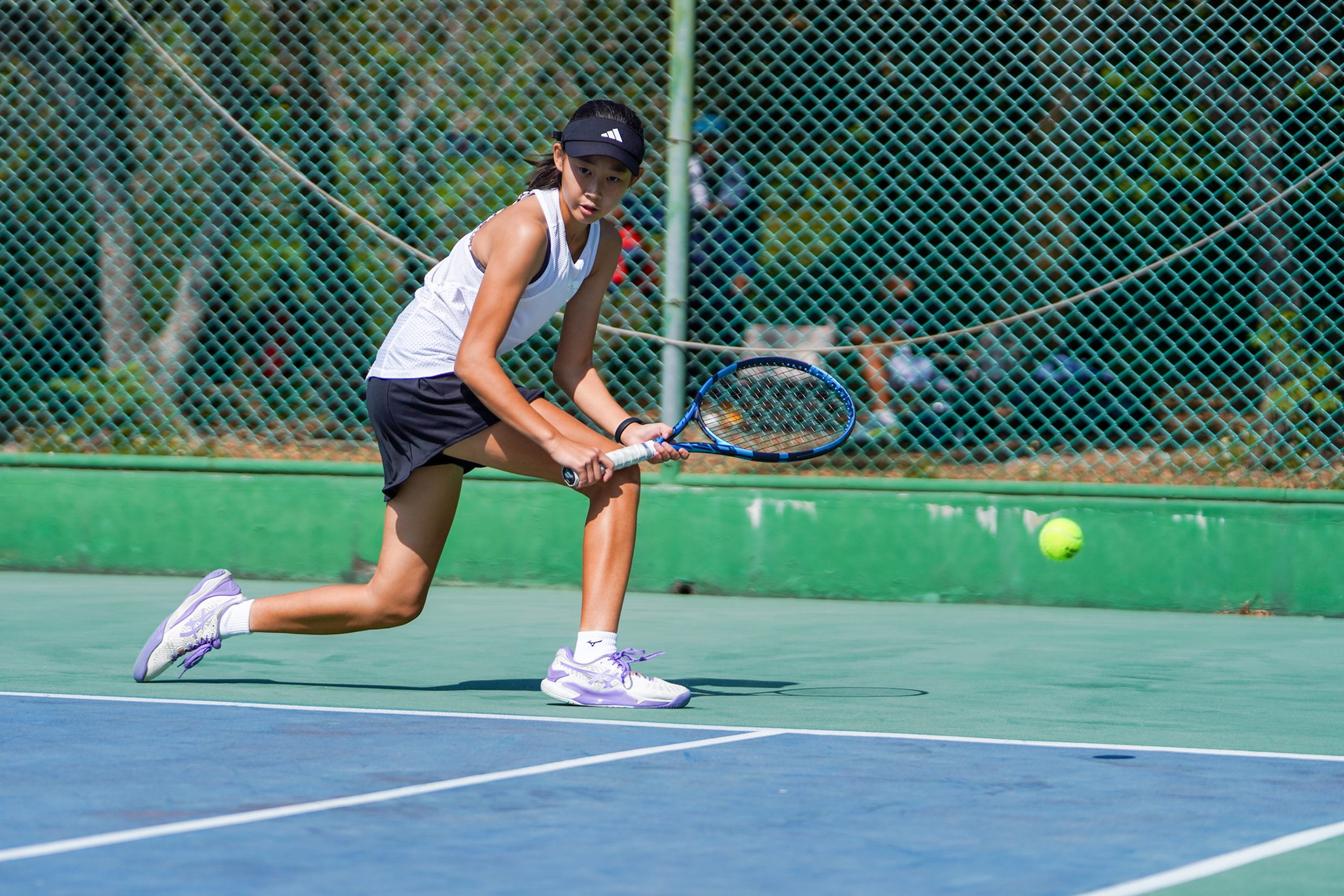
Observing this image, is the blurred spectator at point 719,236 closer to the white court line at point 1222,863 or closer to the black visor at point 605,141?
the black visor at point 605,141

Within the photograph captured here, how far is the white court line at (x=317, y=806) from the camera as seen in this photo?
2795mm

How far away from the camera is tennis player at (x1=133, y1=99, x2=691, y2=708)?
4348mm

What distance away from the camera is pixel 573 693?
4.45 metres

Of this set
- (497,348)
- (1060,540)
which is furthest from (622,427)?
(1060,540)

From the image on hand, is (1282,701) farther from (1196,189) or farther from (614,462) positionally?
(1196,189)

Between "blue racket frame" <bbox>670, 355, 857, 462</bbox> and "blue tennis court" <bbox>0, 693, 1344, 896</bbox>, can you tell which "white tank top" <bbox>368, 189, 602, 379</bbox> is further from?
"blue tennis court" <bbox>0, 693, 1344, 896</bbox>

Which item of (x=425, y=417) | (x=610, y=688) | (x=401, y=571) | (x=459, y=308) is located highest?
(x=459, y=308)

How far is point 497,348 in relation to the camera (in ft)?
14.4

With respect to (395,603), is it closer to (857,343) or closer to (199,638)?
(199,638)

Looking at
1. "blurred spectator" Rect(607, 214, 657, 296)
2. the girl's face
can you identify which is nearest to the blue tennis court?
the girl's face

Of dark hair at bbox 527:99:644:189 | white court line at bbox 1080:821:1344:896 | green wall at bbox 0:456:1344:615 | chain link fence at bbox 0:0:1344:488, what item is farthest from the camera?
chain link fence at bbox 0:0:1344:488

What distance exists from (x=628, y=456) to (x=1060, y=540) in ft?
7.77

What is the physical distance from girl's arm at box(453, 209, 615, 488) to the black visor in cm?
21

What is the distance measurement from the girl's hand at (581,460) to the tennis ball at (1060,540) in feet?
7.82
